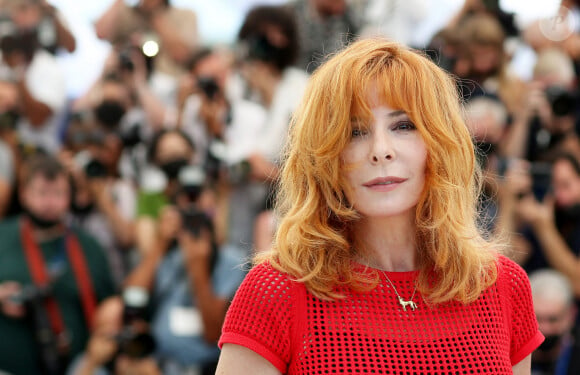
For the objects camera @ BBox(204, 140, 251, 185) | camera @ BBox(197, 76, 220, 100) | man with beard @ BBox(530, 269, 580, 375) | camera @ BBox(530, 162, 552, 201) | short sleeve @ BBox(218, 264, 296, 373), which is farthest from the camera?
camera @ BBox(197, 76, 220, 100)

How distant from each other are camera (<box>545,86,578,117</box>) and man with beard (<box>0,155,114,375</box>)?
2716 millimetres

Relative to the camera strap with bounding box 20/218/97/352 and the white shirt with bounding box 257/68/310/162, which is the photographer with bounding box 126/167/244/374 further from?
the white shirt with bounding box 257/68/310/162

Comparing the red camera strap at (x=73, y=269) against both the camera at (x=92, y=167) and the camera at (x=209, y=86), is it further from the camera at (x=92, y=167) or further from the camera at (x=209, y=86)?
the camera at (x=209, y=86)

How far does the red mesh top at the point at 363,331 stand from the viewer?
191 cm

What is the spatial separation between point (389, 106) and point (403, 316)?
1.70 feet

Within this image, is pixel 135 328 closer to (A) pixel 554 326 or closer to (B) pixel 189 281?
(B) pixel 189 281

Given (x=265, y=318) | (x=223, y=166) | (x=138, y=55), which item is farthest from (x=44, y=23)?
(x=265, y=318)

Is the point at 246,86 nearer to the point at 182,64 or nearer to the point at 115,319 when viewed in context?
the point at 182,64

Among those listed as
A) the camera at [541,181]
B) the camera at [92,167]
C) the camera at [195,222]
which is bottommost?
the camera at [195,222]

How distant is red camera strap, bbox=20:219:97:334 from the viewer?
4316 mm

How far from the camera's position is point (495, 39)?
187 inches

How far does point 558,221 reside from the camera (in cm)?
441

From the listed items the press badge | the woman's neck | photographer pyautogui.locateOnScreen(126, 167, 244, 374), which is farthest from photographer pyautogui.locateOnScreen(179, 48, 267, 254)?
the woman's neck

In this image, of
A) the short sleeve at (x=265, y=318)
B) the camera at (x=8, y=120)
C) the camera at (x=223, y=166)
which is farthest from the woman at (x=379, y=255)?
the camera at (x=8, y=120)
